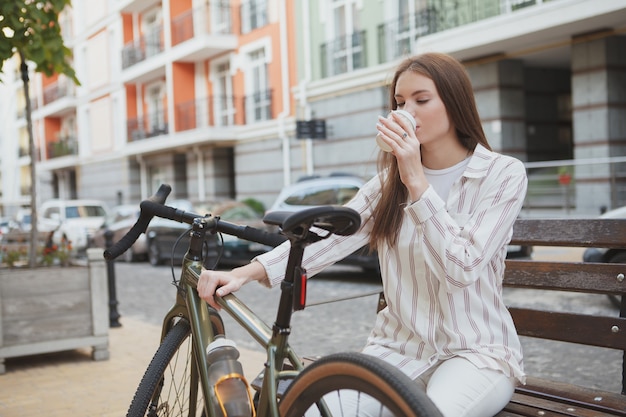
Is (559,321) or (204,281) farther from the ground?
(204,281)

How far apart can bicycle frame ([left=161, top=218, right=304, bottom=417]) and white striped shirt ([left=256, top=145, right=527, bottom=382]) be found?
0.26 meters

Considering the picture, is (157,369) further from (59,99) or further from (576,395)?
(59,99)

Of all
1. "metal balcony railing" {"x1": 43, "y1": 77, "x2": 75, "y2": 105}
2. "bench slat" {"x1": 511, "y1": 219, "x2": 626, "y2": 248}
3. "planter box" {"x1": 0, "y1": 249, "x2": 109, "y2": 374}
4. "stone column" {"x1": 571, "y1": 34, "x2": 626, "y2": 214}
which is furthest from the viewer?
"metal balcony railing" {"x1": 43, "y1": 77, "x2": 75, "y2": 105}

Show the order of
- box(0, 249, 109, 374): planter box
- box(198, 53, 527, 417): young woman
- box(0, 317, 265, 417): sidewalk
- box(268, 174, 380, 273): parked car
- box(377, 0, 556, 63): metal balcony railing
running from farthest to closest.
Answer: box(377, 0, 556, 63): metal balcony railing < box(268, 174, 380, 273): parked car < box(0, 249, 109, 374): planter box < box(0, 317, 265, 417): sidewalk < box(198, 53, 527, 417): young woman

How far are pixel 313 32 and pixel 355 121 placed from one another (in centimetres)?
317

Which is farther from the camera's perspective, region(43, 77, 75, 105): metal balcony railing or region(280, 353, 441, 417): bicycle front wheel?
region(43, 77, 75, 105): metal balcony railing

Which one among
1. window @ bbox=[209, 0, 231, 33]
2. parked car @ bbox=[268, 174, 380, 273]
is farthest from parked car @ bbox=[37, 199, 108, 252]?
parked car @ bbox=[268, 174, 380, 273]

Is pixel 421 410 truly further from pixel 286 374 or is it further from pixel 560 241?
pixel 560 241

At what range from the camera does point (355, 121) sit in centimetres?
1964

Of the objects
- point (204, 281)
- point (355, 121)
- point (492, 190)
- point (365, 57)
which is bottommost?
point (204, 281)

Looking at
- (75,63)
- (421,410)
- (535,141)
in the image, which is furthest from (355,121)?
(75,63)

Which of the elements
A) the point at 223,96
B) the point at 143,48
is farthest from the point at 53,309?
the point at 143,48

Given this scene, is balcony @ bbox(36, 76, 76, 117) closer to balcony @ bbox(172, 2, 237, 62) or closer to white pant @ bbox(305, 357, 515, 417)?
balcony @ bbox(172, 2, 237, 62)

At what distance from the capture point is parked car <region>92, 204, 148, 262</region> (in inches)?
717
